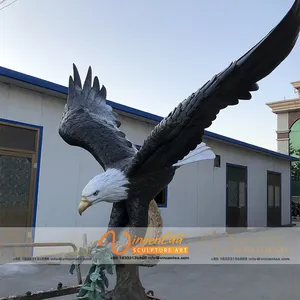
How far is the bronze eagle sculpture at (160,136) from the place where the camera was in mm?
2279

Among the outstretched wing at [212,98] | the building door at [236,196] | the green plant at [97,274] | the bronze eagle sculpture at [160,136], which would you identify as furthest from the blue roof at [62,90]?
the green plant at [97,274]

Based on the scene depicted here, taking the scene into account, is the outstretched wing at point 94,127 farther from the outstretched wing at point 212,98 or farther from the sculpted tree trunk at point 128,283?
the sculpted tree trunk at point 128,283

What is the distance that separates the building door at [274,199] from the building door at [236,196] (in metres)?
2.02

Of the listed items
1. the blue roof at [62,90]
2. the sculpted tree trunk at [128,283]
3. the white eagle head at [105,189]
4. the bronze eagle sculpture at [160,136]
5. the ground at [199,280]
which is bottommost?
the ground at [199,280]

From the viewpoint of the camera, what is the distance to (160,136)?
8.52ft

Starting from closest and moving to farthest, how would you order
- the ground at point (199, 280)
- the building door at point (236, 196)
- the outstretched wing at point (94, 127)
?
the outstretched wing at point (94, 127) < the ground at point (199, 280) < the building door at point (236, 196)

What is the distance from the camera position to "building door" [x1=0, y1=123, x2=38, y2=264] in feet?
20.5

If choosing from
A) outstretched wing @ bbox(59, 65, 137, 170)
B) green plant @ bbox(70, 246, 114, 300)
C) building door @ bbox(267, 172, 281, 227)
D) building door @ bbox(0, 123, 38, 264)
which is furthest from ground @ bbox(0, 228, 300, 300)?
building door @ bbox(267, 172, 281, 227)

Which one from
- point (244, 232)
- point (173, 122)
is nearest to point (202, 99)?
point (173, 122)

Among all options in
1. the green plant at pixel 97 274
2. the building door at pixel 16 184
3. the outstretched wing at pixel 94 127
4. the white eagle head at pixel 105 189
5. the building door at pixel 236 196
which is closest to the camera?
the green plant at pixel 97 274

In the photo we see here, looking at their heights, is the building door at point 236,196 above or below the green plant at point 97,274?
above

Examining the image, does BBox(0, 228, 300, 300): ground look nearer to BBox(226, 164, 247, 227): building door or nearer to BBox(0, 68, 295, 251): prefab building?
BBox(0, 68, 295, 251): prefab building

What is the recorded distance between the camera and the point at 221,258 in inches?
292

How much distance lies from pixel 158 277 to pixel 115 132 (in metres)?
3.25
